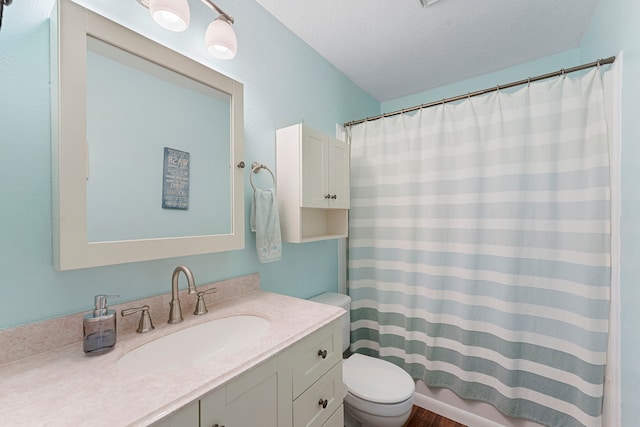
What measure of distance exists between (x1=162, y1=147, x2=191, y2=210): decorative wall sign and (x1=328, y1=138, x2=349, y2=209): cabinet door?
846 millimetres

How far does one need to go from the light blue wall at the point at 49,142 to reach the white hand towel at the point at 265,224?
0.08m

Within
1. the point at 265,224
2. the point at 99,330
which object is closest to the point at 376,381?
the point at 265,224

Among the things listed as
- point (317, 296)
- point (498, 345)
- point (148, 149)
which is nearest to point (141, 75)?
point (148, 149)

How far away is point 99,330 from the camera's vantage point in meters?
0.75

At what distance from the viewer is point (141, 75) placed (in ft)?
3.11

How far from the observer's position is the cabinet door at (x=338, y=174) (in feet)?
5.49

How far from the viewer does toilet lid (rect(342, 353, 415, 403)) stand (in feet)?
4.26

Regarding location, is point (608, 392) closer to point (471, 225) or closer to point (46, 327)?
point (471, 225)

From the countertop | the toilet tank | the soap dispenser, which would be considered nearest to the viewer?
the countertop

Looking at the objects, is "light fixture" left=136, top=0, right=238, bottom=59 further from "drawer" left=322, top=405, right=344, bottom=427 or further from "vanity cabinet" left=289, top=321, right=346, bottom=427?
"drawer" left=322, top=405, right=344, bottom=427

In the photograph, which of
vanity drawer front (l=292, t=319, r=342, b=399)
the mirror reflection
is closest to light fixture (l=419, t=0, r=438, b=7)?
the mirror reflection

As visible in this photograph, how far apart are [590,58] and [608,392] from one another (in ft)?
5.86

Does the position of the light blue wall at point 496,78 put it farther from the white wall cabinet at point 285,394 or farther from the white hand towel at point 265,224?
the white wall cabinet at point 285,394

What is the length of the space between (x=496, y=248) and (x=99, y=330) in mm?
1835
